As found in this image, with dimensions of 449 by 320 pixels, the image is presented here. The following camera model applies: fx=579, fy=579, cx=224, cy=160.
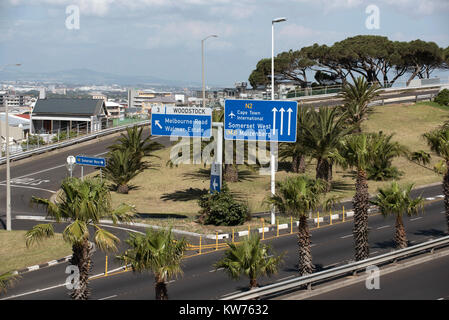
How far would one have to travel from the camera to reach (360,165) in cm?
1809

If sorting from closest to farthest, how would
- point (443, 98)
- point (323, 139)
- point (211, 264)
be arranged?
point (211, 264), point (323, 139), point (443, 98)

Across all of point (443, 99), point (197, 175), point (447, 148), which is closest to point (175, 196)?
point (197, 175)

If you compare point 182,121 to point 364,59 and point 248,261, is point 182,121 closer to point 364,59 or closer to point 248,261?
point 248,261

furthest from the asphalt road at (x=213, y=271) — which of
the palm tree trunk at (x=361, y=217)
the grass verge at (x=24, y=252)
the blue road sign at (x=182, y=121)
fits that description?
the blue road sign at (x=182, y=121)

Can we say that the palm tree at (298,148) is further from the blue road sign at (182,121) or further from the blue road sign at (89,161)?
the blue road sign at (89,161)

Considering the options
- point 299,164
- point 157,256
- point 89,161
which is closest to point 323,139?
point 299,164

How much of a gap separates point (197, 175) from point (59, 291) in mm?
23621

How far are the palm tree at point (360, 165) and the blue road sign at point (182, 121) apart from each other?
1211 cm

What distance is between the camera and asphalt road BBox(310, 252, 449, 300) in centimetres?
1441

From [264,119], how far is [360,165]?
9654 millimetres
